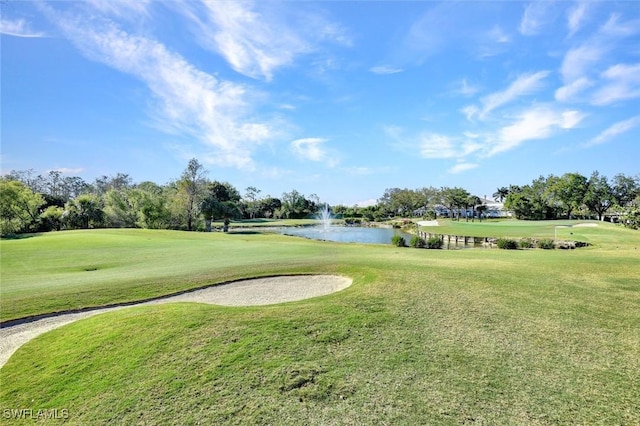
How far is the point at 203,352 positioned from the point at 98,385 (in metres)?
1.47

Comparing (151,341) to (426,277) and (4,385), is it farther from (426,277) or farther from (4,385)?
(426,277)

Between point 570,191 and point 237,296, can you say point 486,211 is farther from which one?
point 237,296

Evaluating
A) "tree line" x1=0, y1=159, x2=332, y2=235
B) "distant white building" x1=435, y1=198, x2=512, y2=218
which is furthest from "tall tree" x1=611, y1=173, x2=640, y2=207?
"tree line" x1=0, y1=159, x2=332, y2=235

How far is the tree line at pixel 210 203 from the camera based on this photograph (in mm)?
43156

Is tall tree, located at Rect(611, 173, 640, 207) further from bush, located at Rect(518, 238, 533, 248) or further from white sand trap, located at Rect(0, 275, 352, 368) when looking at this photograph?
white sand trap, located at Rect(0, 275, 352, 368)

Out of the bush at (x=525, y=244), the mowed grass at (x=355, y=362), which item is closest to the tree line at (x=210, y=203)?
the bush at (x=525, y=244)

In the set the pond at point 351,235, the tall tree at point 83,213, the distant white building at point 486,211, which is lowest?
the pond at point 351,235

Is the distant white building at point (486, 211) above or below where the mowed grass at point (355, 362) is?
above

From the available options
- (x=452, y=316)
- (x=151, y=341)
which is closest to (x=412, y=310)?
(x=452, y=316)

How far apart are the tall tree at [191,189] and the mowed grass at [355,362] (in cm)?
4695

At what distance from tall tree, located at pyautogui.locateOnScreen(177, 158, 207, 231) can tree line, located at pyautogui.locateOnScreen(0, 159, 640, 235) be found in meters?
0.15

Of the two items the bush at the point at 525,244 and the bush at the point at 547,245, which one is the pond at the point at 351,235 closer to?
the bush at the point at 525,244

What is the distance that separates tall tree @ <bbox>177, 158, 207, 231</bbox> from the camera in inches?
2036

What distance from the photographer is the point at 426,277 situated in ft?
33.8
